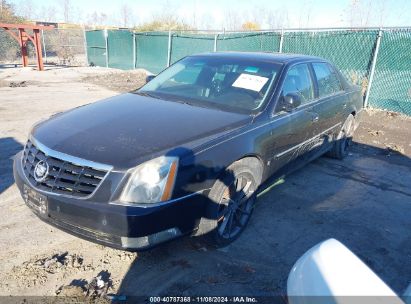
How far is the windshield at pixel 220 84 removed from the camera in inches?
144

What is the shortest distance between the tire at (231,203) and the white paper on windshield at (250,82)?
34.2 inches

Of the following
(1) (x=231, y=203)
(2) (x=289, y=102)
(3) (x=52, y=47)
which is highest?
(2) (x=289, y=102)

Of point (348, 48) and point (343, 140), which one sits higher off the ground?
point (348, 48)

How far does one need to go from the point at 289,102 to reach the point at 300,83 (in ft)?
2.44

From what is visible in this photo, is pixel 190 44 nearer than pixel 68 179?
No

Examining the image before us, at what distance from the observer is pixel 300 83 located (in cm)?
424

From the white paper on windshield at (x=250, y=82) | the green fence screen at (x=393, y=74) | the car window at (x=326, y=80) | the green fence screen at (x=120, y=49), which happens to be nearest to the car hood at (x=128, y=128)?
the white paper on windshield at (x=250, y=82)

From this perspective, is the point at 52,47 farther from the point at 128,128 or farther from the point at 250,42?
A: the point at 128,128

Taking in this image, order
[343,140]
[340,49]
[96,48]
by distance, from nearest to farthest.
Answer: [343,140] < [340,49] < [96,48]

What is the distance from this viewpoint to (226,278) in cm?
284

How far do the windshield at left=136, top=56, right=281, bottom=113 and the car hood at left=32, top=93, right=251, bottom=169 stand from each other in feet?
0.79

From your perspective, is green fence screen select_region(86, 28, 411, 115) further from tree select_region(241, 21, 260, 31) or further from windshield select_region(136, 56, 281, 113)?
tree select_region(241, 21, 260, 31)

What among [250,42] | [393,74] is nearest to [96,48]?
[250,42]

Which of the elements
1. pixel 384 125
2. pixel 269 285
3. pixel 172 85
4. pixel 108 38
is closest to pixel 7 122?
pixel 172 85
